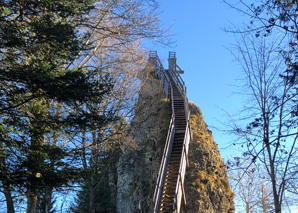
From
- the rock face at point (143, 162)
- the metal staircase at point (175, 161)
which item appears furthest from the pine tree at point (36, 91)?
the rock face at point (143, 162)

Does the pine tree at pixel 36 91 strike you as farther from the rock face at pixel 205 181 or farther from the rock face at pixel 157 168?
Answer: the rock face at pixel 205 181

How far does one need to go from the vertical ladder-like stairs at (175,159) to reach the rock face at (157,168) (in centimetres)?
97

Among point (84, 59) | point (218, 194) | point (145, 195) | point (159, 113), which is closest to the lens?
point (84, 59)

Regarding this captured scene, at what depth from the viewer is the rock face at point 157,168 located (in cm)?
1593

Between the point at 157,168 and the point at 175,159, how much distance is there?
2611 millimetres

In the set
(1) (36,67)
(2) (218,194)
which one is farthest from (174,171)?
(1) (36,67)

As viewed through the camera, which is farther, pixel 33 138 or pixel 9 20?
pixel 33 138

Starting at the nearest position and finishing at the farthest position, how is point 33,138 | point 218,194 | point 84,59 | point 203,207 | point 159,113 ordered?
point 33,138 < point 84,59 < point 203,207 < point 218,194 < point 159,113

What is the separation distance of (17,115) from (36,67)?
143 centimetres

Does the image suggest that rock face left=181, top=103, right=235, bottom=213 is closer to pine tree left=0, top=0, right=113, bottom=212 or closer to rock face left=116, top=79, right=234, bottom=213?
rock face left=116, top=79, right=234, bottom=213

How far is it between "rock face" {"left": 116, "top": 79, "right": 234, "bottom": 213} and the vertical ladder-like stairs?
971mm

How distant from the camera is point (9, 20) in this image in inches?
324

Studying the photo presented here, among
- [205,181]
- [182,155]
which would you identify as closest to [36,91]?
[182,155]

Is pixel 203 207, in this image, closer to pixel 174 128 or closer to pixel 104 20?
pixel 174 128
